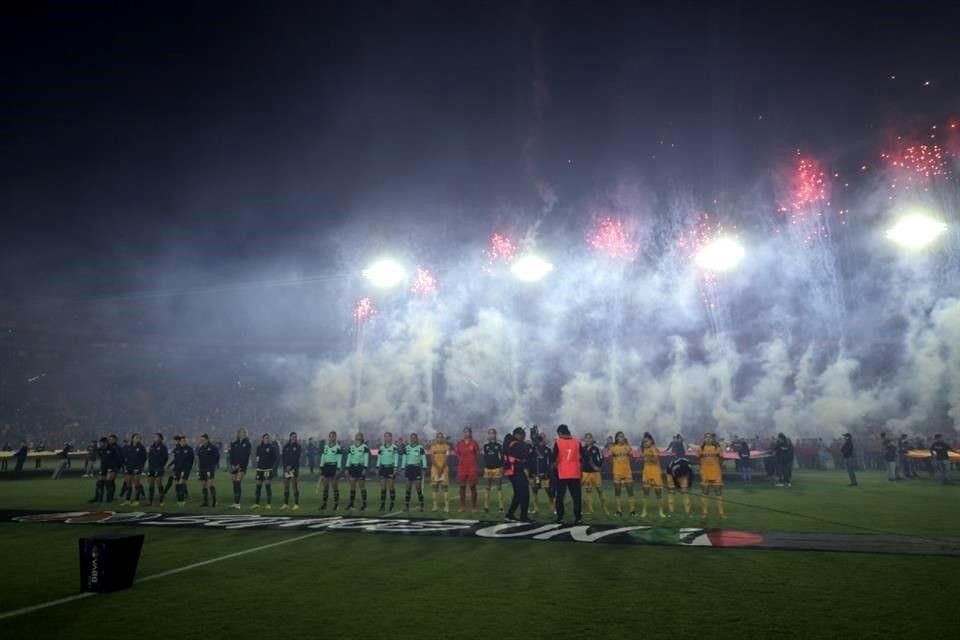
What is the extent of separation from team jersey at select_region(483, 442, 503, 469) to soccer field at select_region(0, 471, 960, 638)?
5167 millimetres

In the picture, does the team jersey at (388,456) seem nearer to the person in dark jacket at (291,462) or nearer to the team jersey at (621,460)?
the person in dark jacket at (291,462)

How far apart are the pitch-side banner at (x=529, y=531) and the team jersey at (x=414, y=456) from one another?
362 centimetres

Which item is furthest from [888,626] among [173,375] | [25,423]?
[173,375]

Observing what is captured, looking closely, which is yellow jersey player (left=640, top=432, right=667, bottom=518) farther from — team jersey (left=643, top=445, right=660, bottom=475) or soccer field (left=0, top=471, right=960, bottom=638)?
soccer field (left=0, top=471, right=960, bottom=638)

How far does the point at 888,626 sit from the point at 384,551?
767 cm

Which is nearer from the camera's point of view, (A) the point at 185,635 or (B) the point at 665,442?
(A) the point at 185,635

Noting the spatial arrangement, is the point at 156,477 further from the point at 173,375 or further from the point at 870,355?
the point at 173,375

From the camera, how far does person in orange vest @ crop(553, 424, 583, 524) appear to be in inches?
550

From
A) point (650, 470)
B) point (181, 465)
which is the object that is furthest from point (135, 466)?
point (650, 470)

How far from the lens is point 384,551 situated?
10.3m

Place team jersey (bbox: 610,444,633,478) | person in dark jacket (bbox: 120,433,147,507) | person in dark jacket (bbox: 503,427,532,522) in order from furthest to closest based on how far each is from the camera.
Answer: person in dark jacket (bbox: 120,433,147,507), team jersey (bbox: 610,444,633,478), person in dark jacket (bbox: 503,427,532,522)

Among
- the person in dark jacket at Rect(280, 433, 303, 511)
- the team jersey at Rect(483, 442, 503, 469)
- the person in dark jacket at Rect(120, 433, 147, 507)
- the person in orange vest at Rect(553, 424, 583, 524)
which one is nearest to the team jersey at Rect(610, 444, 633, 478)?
the person in orange vest at Rect(553, 424, 583, 524)

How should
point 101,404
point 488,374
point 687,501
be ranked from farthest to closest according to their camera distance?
point 101,404
point 488,374
point 687,501

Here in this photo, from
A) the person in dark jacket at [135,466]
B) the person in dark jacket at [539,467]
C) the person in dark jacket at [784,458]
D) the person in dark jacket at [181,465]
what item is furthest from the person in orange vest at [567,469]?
the person in dark jacket at [784,458]
